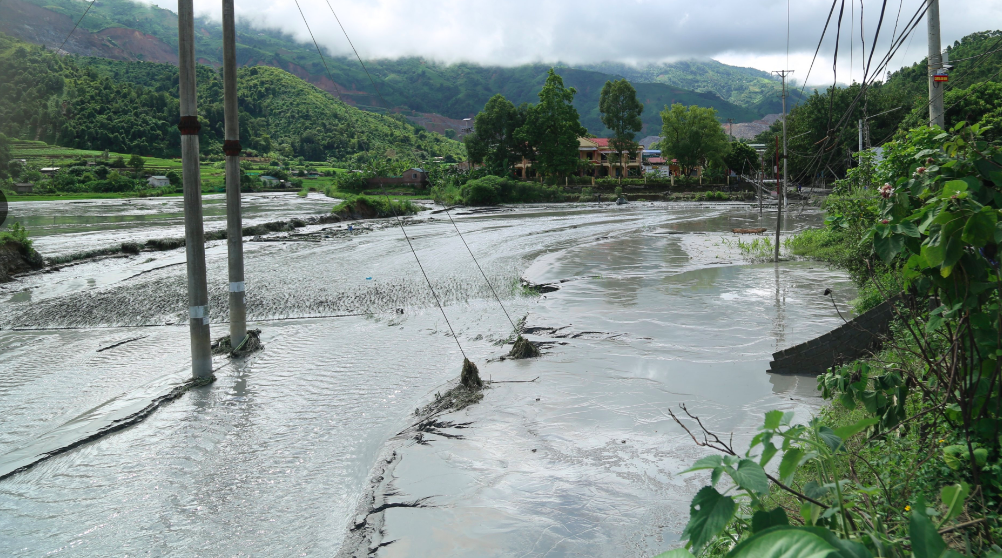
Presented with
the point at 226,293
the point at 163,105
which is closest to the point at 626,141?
the point at 163,105

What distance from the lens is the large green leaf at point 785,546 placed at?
139cm

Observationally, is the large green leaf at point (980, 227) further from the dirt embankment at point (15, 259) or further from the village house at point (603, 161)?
the village house at point (603, 161)

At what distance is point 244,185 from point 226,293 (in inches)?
2603

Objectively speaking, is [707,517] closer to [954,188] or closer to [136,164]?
[954,188]

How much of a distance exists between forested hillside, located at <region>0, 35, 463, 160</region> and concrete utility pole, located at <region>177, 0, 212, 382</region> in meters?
0.51

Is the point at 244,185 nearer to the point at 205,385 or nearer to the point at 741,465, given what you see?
the point at 205,385

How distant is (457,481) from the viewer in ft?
17.9

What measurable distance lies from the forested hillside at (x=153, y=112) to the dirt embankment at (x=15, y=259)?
705 centimetres

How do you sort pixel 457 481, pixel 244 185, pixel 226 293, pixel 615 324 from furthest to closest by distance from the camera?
pixel 244 185 < pixel 226 293 < pixel 615 324 < pixel 457 481

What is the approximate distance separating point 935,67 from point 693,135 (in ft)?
233

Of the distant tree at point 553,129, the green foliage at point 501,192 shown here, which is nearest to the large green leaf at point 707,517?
the green foliage at point 501,192

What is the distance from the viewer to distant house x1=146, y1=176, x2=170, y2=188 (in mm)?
67250

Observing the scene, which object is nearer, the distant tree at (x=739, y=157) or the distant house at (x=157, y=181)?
the distant house at (x=157, y=181)

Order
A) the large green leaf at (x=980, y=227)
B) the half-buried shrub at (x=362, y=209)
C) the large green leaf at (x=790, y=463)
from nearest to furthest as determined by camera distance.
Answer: the large green leaf at (x=790, y=463) < the large green leaf at (x=980, y=227) < the half-buried shrub at (x=362, y=209)
